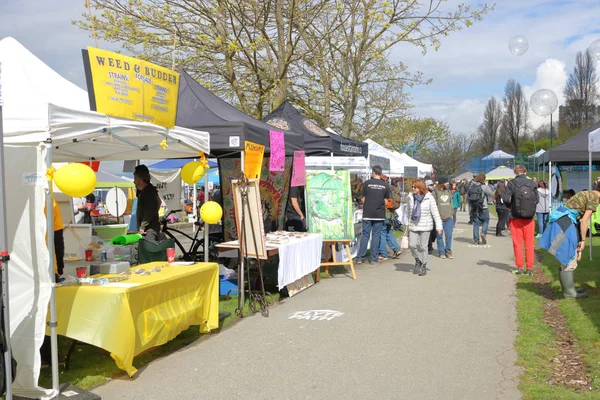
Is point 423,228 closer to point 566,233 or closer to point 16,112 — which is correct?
point 566,233

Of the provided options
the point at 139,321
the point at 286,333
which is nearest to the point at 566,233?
the point at 286,333

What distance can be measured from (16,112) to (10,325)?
166 cm

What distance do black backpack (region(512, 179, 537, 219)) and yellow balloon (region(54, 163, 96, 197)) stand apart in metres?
7.89

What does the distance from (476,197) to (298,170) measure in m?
7.44

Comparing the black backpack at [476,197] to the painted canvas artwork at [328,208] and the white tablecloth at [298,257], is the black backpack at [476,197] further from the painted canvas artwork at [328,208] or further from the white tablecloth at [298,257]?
the white tablecloth at [298,257]

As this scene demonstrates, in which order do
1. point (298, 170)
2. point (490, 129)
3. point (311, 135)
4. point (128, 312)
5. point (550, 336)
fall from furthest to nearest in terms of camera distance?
point (490, 129)
point (311, 135)
point (298, 170)
point (550, 336)
point (128, 312)

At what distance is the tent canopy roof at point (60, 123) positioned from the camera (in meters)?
4.53

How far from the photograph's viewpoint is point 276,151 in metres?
9.24

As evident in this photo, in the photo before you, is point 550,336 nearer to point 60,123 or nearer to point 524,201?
point 524,201

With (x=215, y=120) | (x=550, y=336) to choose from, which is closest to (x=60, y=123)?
(x=215, y=120)

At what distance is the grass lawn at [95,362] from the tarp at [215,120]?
255cm

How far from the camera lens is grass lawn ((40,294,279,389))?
5.20 meters

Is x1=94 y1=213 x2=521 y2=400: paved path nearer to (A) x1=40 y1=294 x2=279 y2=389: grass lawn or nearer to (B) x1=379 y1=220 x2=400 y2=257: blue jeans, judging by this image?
(A) x1=40 y1=294 x2=279 y2=389: grass lawn

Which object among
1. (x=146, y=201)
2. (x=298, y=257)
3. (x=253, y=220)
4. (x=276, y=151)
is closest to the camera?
(x=253, y=220)
